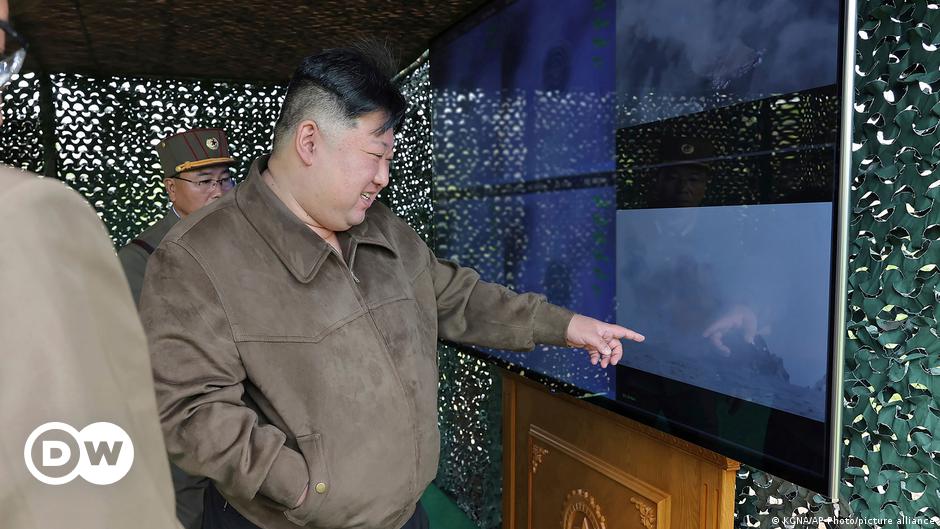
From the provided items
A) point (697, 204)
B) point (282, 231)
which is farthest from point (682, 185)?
point (282, 231)

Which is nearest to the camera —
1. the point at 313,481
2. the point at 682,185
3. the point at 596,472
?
the point at 313,481

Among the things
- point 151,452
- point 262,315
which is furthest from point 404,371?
point 151,452

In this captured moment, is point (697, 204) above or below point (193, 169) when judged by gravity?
below

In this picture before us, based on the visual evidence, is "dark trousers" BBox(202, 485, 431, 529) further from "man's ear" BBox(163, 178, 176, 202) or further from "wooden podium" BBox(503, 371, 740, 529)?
"man's ear" BBox(163, 178, 176, 202)

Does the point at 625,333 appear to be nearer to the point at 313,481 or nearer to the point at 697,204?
the point at 697,204

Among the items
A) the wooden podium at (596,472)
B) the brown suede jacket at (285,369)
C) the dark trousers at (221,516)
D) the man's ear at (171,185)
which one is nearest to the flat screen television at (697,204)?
the wooden podium at (596,472)

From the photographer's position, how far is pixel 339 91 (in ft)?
5.22

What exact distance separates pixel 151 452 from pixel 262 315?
111 centimetres

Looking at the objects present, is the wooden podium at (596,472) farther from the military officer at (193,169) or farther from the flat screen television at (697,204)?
the military officer at (193,169)

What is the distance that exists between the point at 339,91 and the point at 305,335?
0.54 metres

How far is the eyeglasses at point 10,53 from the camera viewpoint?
51 centimetres

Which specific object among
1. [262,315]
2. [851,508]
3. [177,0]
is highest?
[177,0]

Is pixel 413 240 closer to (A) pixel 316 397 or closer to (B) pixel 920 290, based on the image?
(A) pixel 316 397

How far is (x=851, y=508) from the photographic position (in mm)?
1578
